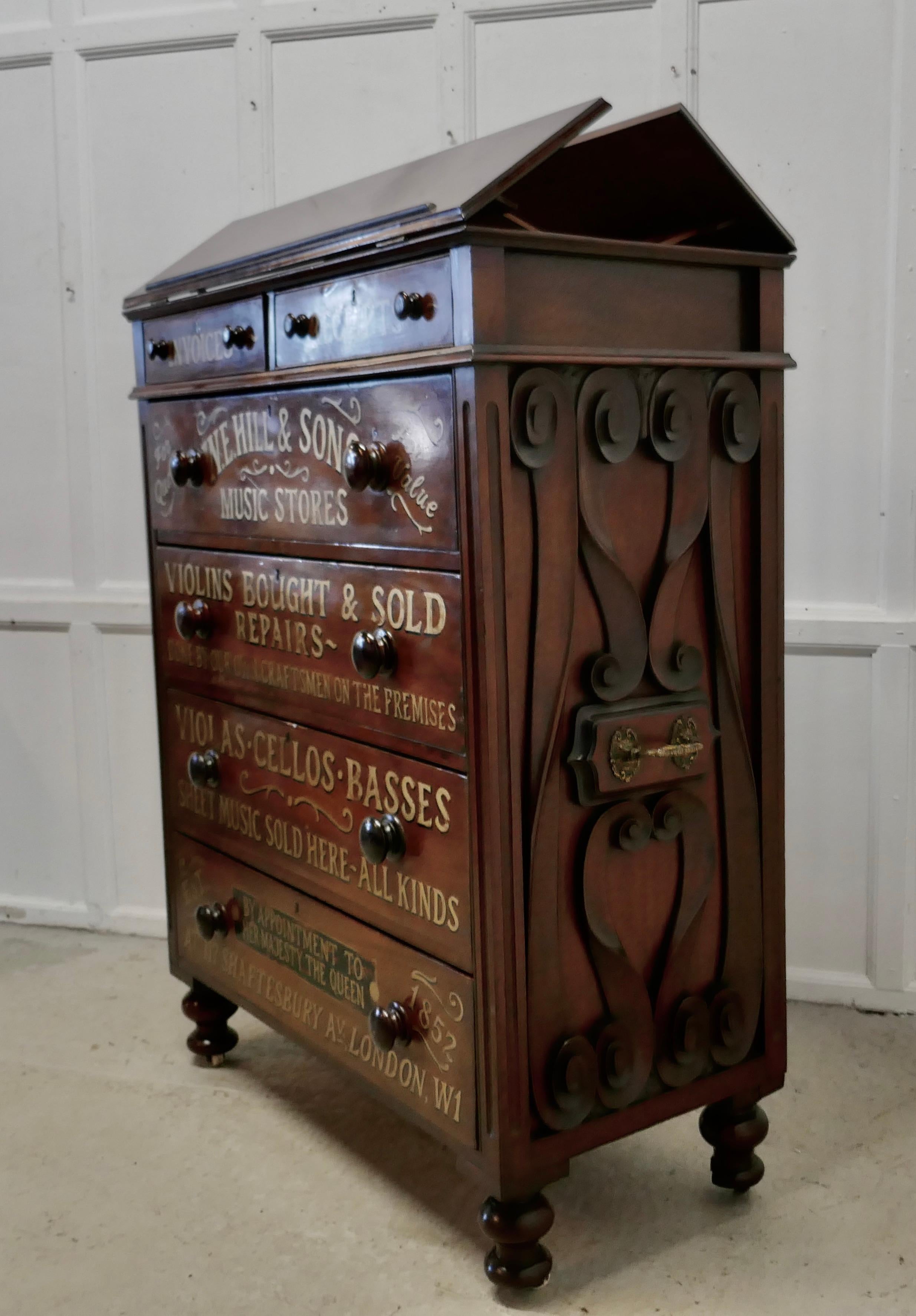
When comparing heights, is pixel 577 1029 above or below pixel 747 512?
below

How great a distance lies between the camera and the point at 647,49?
2775 mm

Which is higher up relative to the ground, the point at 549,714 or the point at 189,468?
the point at 189,468

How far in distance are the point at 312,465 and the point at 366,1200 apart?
1.23 meters

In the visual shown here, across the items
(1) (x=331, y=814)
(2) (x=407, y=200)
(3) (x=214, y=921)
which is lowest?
(3) (x=214, y=921)

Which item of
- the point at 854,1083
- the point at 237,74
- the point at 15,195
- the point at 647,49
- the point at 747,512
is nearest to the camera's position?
the point at 747,512

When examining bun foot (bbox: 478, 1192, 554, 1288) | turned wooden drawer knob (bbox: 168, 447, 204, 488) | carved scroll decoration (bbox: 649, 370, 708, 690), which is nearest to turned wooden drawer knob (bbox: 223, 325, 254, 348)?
turned wooden drawer knob (bbox: 168, 447, 204, 488)

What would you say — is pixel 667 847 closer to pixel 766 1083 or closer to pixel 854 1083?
pixel 766 1083

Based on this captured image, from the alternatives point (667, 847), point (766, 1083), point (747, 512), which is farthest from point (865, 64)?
point (766, 1083)

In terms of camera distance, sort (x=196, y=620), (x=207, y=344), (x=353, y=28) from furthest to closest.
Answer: (x=353, y=28)
(x=196, y=620)
(x=207, y=344)

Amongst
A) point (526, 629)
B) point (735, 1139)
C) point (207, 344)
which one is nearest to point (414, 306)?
point (526, 629)

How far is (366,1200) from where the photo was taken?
215 cm

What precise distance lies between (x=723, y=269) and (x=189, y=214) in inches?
70.2

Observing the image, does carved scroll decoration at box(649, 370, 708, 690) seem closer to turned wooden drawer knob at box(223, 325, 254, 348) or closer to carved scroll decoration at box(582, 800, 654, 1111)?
carved scroll decoration at box(582, 800, 654, 1111)

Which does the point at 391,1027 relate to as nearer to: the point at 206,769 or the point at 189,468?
the point at 206,769
